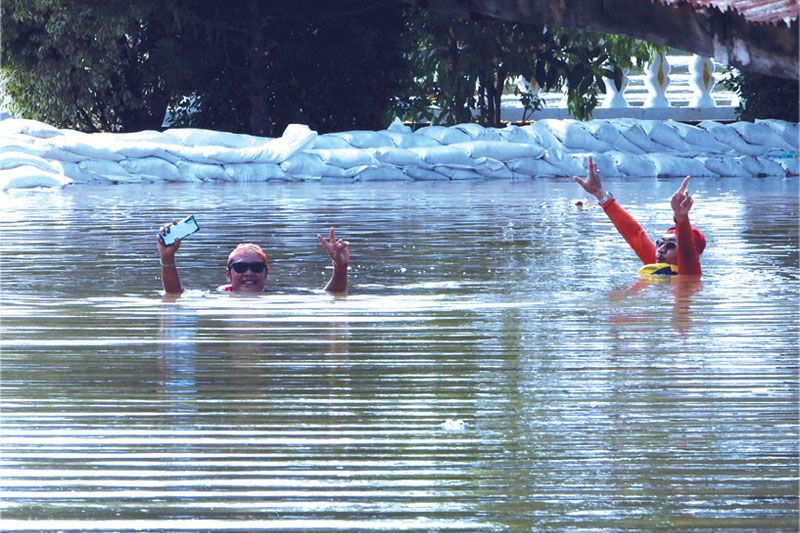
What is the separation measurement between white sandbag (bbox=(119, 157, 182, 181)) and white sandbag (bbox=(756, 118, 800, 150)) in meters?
6.74

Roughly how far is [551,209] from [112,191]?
4658 mm

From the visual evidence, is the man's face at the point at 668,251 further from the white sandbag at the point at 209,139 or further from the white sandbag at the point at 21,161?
the white sandbag at the point at 209,139

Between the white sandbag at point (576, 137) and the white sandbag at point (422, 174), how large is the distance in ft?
5.05

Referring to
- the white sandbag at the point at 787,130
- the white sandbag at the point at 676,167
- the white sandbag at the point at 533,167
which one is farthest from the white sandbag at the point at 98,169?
the white sandbag at the point at 787,130

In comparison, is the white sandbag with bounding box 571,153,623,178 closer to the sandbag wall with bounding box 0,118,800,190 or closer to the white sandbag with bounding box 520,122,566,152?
the sandbag wall with bounding box 0,118,800,190

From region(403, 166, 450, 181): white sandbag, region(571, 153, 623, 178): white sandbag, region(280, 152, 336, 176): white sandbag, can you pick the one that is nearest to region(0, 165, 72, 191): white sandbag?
region(280, 152, 336, 176): white sandbag

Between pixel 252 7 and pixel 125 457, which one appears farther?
pixel 252 7

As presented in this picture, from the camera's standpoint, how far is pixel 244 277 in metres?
7.93

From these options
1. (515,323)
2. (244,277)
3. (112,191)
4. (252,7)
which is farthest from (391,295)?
(252,7)

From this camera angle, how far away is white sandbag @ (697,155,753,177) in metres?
19.5

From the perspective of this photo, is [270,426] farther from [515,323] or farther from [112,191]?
[112,191]

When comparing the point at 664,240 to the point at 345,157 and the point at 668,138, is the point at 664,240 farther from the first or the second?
the point at 668,138

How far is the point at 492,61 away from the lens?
21203 millimetres

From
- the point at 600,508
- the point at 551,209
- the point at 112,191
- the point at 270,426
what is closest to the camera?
the point at 600,508
